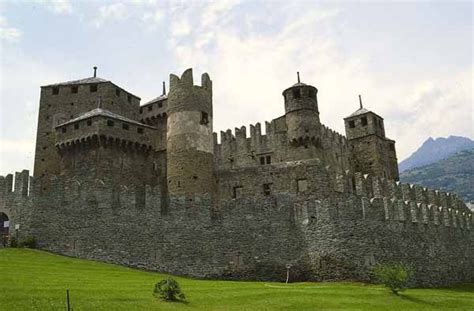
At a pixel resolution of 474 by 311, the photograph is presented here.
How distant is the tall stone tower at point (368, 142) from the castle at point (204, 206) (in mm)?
11324

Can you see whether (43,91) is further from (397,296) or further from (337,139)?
(397,296)

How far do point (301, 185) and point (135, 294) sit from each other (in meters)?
24.5

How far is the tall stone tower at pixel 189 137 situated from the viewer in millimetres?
39656

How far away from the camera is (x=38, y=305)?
1753 cm

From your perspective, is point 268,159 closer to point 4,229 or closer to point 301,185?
point 301,185

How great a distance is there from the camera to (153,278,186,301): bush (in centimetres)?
2084

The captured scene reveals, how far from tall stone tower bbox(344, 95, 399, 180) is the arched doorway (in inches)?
1618

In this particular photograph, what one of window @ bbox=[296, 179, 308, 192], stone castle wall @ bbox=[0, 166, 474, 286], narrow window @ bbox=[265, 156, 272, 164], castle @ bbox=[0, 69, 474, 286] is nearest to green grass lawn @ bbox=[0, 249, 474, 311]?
stone castle wall @ bbox=[0, 166, 474, 286]

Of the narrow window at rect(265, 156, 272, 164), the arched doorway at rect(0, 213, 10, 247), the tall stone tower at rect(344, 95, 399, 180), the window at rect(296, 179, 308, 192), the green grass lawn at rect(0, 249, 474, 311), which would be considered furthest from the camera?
the tall stone tower at rect(344, 95, 399, 180)

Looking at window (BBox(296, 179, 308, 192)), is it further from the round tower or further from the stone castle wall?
the round tower

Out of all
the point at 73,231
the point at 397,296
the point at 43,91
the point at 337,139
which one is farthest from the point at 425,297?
the point at 43,91

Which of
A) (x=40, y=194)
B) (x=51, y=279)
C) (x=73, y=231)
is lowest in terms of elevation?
(x=51, y=279)

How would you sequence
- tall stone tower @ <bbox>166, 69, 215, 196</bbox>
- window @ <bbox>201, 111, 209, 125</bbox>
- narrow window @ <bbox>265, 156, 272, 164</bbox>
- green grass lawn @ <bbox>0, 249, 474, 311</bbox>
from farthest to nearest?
narrow window @ <bbox>265, 156, 272, 164</bbox> < window @ <bbox>201, 111, 209, 125</bbox> < tall stone tower @ <bbox>166, 69, 215, 196</bbox> < green grass lawn @ <bbox>0, 249, 474, 311</bbox>

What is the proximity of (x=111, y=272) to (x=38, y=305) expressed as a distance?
11082 mm
